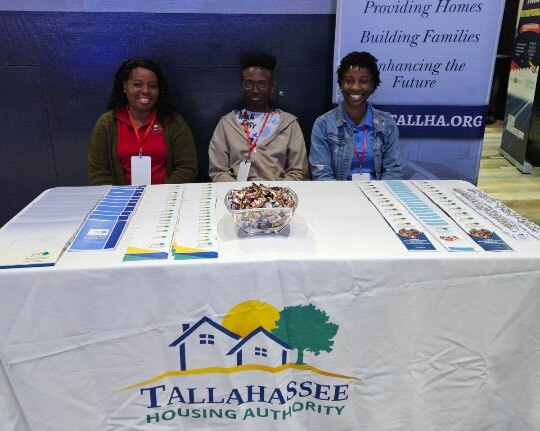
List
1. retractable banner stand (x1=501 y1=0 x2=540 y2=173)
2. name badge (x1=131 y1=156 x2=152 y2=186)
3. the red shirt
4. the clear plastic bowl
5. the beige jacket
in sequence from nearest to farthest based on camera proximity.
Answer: the clear plastic bowl < name badge (x1=131 y1=156 x2=152 y2=186) < the red shirt < the beige jacket < retractable banner stand (x1=501 y1=0 x2=540 y2=173)

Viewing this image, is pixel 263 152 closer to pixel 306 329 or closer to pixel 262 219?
pixel 262 219

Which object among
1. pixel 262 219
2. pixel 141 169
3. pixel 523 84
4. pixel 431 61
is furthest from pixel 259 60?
pixel 523 84

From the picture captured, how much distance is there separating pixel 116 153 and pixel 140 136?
6.3 inches

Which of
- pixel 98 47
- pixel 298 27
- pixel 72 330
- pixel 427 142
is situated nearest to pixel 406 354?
pixel 72 330

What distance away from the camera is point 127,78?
2580mm

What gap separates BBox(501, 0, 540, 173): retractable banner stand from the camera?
489 cm

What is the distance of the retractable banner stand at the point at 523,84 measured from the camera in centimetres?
489

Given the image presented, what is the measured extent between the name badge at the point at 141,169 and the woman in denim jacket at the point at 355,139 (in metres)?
0.89

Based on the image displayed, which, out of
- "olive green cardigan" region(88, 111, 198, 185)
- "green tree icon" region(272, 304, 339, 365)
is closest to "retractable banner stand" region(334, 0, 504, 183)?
"olive green cardigan" region(88, 111, 198, 185)

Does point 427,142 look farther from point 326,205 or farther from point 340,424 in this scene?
point 340,424

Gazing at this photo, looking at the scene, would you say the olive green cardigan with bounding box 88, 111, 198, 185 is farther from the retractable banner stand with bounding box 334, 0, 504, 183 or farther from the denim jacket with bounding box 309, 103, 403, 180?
the retractable banner stand with bounding box 334, 0, 504, 183

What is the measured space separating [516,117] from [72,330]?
18.3ft

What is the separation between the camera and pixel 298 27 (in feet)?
9.23

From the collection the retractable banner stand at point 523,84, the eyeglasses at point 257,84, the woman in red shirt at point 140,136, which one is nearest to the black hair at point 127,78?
the woman in red shirt at point 140,136
